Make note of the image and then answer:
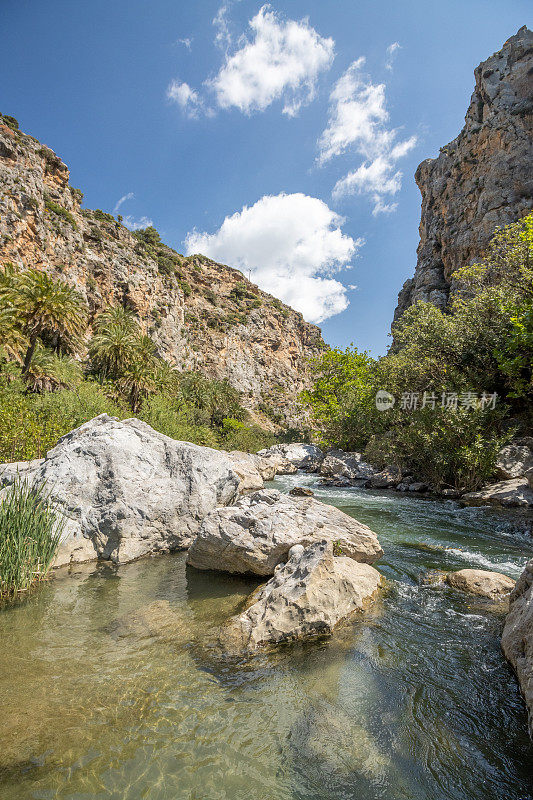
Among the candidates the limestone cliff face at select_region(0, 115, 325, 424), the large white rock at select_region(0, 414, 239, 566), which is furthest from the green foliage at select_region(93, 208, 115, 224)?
the large white rock at select_region(0, 414, 239, 566)

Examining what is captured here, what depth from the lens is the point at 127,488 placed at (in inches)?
329

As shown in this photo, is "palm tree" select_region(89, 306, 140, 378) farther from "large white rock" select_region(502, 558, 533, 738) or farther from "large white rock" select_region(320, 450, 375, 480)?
"large white rock" select_region(502, 558, 533, 738)

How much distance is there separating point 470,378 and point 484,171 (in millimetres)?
40868

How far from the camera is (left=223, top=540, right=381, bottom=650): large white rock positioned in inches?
190

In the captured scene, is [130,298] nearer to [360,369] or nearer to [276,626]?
[360,369]

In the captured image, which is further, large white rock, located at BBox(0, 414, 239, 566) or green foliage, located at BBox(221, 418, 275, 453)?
green foliage, located at BBox(221, 418, 275, 453)

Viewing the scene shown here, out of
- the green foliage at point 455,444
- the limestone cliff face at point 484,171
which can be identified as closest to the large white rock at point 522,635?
the green foliage at point 455,444

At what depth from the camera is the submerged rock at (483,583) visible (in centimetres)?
622

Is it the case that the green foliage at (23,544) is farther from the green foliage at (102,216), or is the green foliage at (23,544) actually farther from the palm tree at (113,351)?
the green foliage at (102,216)

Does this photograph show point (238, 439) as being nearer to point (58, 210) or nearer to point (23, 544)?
point (23, 544)

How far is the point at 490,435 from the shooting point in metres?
16.4

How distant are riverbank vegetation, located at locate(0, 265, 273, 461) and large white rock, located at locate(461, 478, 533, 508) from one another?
57.3ft

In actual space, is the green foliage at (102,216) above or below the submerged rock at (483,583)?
above

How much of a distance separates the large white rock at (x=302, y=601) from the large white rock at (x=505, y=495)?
390 inches
